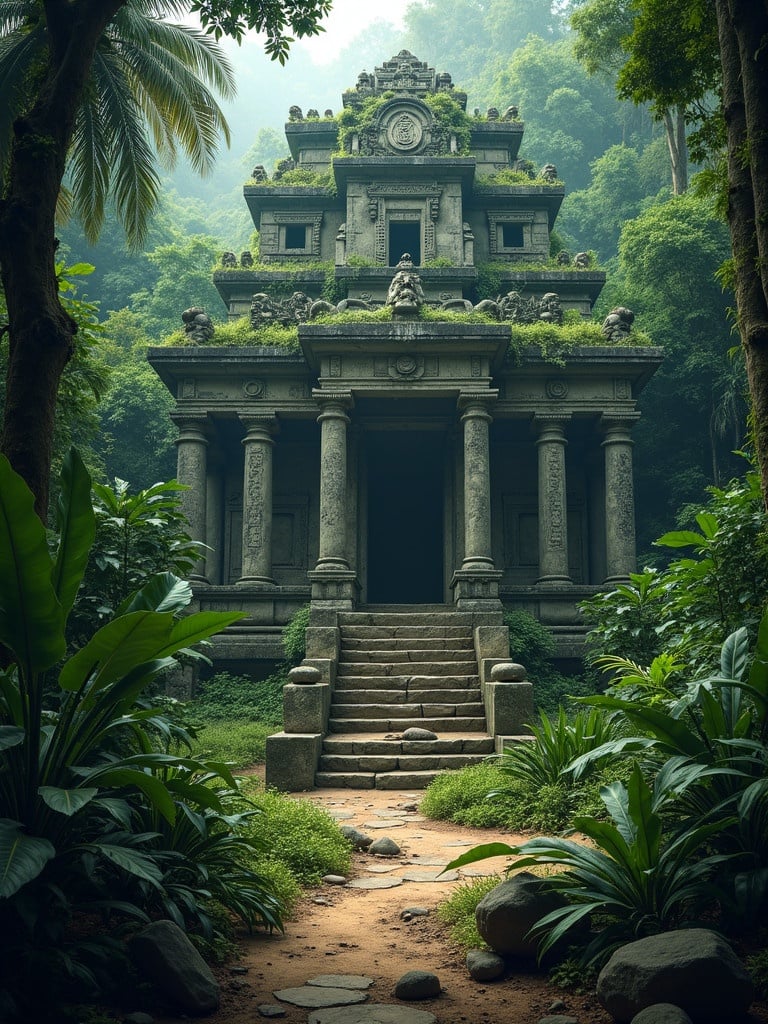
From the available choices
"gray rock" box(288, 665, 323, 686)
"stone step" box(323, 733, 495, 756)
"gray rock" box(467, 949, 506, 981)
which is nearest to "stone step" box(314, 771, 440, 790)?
"stone step" box(323, 733, 495, 756)

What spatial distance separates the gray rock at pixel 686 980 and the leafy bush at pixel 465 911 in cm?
107

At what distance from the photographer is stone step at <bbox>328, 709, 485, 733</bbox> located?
11.2m

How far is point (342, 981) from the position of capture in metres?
4.08

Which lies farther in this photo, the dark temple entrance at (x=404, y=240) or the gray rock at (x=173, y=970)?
the dark temple entrance at (x=404, y=240)

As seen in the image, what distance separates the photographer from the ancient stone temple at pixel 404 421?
13.2 m

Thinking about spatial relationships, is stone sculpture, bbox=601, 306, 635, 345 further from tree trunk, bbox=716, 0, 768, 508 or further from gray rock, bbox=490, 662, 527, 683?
tree trunk, bbox=716, 0, 768, 508

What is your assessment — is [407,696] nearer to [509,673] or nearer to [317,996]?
[509,673]

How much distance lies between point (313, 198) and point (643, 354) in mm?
9636

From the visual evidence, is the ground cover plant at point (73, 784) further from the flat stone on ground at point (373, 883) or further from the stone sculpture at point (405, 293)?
the stone sculpture at point (405, 293)

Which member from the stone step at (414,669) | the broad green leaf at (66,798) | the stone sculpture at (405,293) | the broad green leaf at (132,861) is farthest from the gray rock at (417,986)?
the stone sculpture at (405,293)

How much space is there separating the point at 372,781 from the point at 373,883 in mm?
3744

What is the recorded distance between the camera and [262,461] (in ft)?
56.4

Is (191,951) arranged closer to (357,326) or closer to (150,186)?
(150,186)

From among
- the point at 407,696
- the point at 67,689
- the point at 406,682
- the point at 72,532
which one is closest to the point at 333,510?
the point at 406,682
